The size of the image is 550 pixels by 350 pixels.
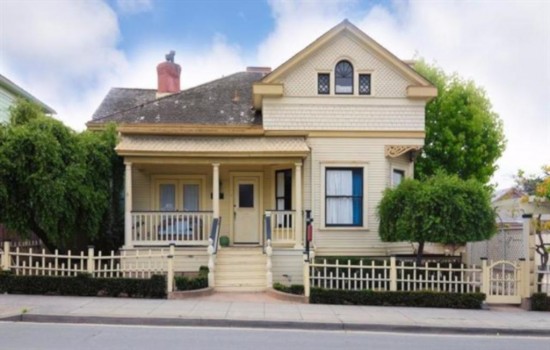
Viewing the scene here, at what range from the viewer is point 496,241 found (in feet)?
58.1

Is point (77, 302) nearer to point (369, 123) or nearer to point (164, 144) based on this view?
point (164, 144)

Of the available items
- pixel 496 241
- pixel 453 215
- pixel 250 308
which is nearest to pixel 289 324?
pixel 250 308

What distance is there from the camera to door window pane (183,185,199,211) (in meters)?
17.7

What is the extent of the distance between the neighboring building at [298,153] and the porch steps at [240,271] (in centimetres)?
21

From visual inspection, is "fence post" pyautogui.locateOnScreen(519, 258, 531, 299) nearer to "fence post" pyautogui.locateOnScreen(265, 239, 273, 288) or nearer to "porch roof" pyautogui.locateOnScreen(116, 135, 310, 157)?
"fence post" pyautogui.locateOnScreen(265, 239, 273, 288)

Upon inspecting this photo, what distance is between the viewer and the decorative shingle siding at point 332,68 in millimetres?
16578

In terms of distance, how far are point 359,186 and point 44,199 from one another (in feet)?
30.8

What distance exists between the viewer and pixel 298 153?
50.5ft

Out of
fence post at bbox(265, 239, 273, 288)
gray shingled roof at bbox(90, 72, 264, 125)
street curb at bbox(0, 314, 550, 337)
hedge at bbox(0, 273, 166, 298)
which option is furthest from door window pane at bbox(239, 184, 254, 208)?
street curb at bbox(0, 314, 550, 337)

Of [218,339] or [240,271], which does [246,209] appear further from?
[218,339]

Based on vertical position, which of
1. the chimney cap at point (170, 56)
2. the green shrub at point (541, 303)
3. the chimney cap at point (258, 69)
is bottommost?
the green shrub at point (541, 303)

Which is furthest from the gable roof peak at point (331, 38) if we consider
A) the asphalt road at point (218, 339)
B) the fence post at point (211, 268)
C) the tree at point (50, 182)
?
the asphalt road at point (218, 339)

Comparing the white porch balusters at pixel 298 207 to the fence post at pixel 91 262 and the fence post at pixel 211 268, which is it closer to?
the fence post at pixel 211 268

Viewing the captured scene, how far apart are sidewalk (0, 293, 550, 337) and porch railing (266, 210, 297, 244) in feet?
11.2
